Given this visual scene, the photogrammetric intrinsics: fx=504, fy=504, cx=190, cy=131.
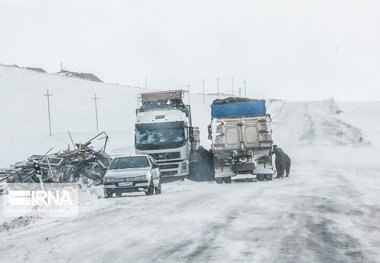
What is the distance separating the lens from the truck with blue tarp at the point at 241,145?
21719 millimetres

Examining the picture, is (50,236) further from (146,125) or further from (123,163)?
(146,125)

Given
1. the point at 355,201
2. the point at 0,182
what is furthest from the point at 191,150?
the point at 355,201

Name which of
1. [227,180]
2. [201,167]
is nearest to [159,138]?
[201,167]

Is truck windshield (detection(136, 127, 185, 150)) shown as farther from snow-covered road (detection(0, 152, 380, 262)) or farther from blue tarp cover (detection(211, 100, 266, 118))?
snow-covered road (detection(0, 152, 380, 262))

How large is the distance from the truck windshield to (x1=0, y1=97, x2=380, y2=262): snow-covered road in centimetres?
664

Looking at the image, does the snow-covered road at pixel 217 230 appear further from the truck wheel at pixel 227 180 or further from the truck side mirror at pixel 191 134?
the truck side mirror at pixel 191 134

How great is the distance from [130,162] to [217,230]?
9.85 m

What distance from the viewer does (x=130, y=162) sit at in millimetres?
18500

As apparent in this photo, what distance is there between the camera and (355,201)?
13.2 metres

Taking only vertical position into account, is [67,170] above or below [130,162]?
below

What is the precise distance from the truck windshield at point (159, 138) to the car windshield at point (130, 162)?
13.7ft

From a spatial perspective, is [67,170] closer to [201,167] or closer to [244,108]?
[201,167]

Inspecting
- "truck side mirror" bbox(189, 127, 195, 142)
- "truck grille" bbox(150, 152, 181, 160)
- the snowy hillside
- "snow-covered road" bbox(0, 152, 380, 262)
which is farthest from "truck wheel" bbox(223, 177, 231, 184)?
the snowy hillside

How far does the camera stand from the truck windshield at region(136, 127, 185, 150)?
23.0 metres
